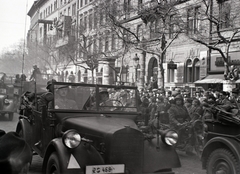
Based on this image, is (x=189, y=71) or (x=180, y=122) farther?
(x=189, y=71)

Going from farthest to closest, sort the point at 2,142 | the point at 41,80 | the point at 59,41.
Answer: the point at 59,41 < the point at 41,80 < the point at 2,142

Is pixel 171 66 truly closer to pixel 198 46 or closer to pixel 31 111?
pixel 198 46

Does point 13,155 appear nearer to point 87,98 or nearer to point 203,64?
point 87,98

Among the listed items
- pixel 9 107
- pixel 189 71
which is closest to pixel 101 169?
pixel 9 107

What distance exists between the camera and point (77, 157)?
4645mm

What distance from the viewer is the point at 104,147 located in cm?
474

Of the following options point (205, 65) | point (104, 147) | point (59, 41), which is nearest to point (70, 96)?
point (104, 147)

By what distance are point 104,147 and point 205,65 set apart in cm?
2062

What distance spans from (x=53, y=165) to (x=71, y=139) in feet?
1.94

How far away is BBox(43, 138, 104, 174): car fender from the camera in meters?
4.58

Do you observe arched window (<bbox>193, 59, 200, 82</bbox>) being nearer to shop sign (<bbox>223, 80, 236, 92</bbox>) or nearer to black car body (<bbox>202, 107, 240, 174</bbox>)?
shop sign (<bbox>223, 80, 236, 92</bbox>)

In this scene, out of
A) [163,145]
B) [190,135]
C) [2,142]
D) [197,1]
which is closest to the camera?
[2,142]

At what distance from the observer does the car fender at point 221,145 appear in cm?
561

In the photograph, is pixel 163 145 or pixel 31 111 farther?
pixel 31 111
